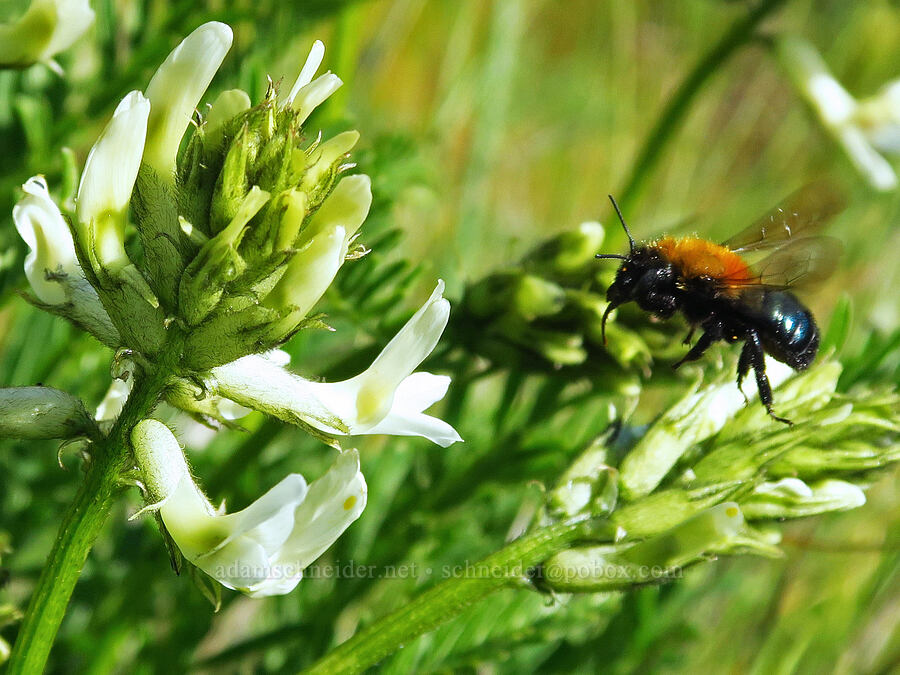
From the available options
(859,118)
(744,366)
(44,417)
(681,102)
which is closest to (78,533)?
(44,417)

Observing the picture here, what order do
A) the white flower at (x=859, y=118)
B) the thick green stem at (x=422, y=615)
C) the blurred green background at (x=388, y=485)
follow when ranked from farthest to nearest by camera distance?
the white flower at (x=859, y=118)
the blurred green background at (x=388, y=485)
the thick green stem at (x=422, y=615)

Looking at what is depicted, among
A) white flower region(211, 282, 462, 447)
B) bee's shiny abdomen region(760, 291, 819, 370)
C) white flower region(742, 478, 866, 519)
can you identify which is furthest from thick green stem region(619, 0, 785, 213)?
white flower region(211, 282, 462, 447)

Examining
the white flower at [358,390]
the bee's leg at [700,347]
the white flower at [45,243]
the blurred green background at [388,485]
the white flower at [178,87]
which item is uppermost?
the white flower at [178,87]

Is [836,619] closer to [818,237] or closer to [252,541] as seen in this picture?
[818,237]

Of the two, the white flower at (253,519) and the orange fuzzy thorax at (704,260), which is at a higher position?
the orange fuzzy thorax at (704,260)

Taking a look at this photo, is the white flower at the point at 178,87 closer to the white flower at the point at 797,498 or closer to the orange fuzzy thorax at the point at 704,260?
the white flower at the point at 797,498

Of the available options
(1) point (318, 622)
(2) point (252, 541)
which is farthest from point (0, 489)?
(2) point (252, 541)

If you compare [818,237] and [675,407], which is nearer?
[675,407]

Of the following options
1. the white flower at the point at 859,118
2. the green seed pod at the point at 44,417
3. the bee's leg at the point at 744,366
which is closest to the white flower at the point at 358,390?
the green seed pod at the point at 44,417
